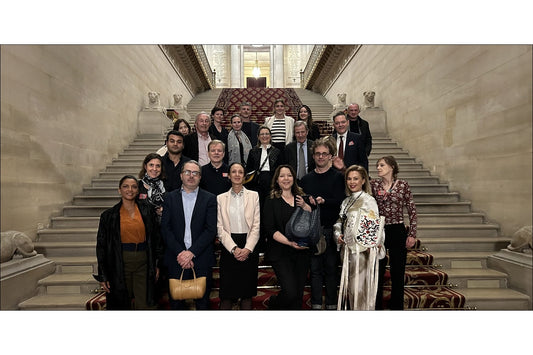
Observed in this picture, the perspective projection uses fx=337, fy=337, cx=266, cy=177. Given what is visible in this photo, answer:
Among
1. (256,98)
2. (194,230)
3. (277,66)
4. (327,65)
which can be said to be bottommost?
(194,230)

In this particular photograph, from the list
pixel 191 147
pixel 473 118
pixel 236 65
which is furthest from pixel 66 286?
pixel 236 65

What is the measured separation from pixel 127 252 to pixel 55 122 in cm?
289

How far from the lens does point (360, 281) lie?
10.2 feet

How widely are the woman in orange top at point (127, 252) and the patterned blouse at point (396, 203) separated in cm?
217

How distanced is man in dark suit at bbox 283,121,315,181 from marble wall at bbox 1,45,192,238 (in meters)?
3.16

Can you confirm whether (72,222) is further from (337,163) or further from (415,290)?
(415,290)

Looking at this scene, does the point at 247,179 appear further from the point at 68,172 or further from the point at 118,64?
the point at 118,64

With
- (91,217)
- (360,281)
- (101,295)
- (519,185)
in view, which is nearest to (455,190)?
(519,185)

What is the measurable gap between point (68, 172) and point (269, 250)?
3747mm

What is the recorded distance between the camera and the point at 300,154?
4.03 meters

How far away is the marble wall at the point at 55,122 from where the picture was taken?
12.7ft

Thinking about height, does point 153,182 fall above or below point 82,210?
above

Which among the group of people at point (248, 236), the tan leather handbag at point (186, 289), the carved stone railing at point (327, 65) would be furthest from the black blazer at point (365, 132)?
the carved stone railing at point (327, 65)

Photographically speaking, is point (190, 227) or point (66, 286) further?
point (66, 286)
